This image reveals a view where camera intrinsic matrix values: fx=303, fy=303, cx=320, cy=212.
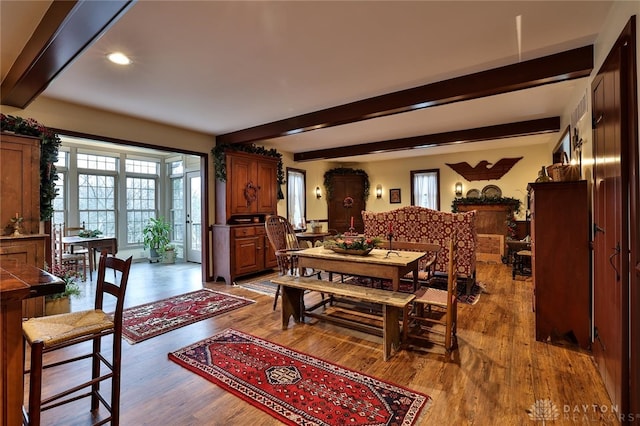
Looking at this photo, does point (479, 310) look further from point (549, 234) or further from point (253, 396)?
point (253, 396)

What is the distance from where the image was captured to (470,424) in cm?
181

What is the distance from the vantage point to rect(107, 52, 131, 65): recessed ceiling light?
2.55m

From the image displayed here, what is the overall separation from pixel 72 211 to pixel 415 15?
7.36 metres

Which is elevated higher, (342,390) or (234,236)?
(234,236)

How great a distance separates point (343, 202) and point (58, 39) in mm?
7488

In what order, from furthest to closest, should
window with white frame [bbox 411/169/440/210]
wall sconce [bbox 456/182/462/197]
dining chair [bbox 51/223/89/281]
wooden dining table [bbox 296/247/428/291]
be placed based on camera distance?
window with white frame [bbox 411/169/440/210]
wall sconce [bbox 456/182/462/197]
dining chair [bbox 51/223/89/281]
wooden dining table [bbox 296/247/428/291]

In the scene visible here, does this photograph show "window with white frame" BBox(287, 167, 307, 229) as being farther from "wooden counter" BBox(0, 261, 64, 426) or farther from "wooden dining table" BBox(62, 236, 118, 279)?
"wooden counter" BBox(0, 261, 64, 426)

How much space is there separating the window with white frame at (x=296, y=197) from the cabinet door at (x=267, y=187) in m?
1.15

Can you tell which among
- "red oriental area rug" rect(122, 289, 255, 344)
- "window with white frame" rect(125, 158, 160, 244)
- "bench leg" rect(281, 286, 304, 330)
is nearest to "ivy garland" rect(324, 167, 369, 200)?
"window with white frame" rect(125, 158, 160, 244)

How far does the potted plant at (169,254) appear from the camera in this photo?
7263mm

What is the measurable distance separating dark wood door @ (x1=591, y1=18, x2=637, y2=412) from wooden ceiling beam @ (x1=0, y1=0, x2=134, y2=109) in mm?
2933

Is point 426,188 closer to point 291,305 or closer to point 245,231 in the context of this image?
point 245,231

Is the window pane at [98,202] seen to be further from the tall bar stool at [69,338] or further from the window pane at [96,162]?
the tall bar stool at [69,338]

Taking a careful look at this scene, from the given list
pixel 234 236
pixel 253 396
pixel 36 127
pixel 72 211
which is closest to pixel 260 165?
pixel 234 236
